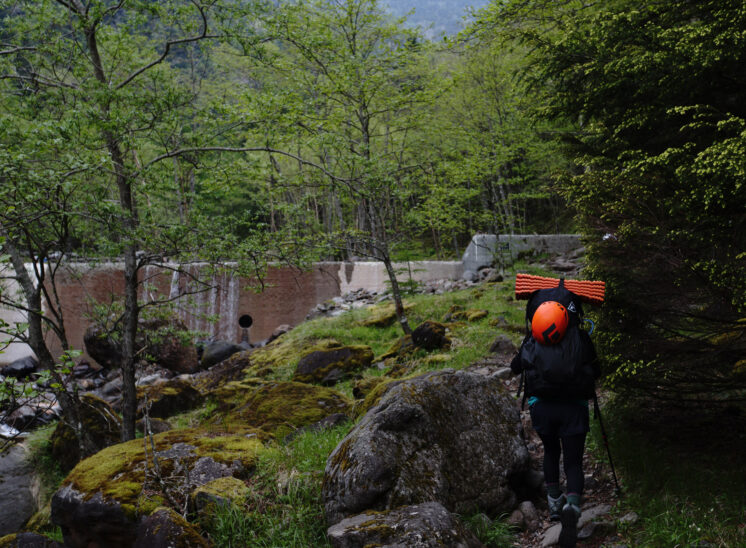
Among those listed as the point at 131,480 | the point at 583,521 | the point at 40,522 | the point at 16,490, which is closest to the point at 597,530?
the point at 583,521

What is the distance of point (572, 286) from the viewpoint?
3.53 meters

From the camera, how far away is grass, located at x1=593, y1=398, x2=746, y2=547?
303 centimetres

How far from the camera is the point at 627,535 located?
10.6 feet

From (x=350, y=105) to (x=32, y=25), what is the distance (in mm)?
5659

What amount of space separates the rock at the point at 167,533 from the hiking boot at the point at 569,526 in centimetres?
239

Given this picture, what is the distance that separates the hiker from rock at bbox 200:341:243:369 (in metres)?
11.8

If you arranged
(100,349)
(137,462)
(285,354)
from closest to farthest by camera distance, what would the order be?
(137,462)
(285,354)
(100,349)

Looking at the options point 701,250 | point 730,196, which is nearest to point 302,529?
point 701,250

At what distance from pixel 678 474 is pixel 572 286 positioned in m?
1.54

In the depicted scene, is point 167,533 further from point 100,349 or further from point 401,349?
Answer: point 100,349

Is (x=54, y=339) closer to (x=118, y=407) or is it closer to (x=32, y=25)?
(x=118, y=407)

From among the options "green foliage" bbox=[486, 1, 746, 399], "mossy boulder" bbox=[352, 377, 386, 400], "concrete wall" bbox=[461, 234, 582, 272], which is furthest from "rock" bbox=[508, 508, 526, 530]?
"concrete wall" bbox=[461, 234, 582, 272]

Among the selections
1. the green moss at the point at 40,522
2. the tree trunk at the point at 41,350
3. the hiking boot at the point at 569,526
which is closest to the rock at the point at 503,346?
the hiking boot at the point at 569,526

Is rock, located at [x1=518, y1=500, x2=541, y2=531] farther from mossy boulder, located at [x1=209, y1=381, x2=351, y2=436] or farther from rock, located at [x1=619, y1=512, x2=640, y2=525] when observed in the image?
mossy boulder, located at [x1=209, y1=381, x2=351, y2=436]
